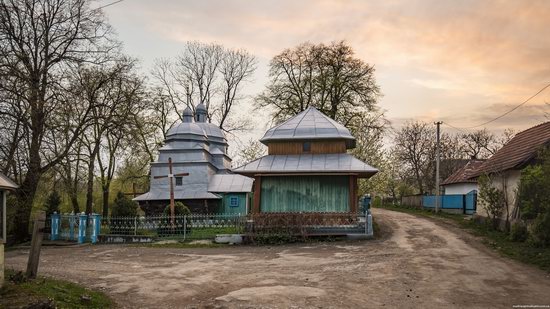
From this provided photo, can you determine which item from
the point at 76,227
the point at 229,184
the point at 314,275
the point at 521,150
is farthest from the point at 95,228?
the point at 521,150

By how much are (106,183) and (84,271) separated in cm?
2406

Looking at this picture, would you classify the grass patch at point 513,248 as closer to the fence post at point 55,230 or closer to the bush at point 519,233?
the bush at point 519,233

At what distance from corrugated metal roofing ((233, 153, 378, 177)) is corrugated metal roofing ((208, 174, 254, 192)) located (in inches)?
321

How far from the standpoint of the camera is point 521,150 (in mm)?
21938

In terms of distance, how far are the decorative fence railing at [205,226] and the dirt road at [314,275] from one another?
1.47m

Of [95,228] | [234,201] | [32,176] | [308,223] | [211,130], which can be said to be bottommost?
[95,228]

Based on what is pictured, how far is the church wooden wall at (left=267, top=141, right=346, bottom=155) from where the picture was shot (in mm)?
24578

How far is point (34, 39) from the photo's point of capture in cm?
2392

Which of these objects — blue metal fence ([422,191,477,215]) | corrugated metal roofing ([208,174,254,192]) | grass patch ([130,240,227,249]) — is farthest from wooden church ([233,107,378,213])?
blue metal fence ([422,191,477,215])

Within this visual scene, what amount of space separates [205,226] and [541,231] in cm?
1468

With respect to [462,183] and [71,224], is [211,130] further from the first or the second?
[462,183]

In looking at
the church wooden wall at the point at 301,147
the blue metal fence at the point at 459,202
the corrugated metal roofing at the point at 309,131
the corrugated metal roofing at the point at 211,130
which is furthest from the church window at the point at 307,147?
the corrugated metal roofing at the point at 211,130

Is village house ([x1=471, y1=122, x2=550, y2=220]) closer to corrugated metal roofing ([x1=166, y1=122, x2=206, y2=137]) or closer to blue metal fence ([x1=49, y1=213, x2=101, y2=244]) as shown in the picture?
blue metal fence ([x1=49, y1=213, x2=101, y2=244])

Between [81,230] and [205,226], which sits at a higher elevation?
[205,226]
